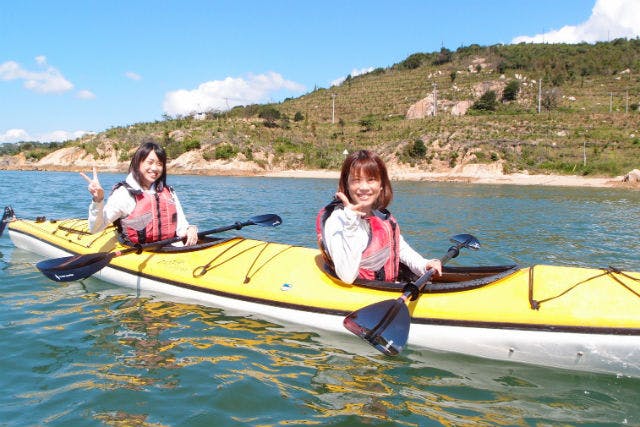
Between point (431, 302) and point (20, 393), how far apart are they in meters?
2.68

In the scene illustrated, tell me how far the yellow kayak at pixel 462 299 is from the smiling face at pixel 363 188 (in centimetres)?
67

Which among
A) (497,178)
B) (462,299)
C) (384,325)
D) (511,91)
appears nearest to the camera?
(384,325)

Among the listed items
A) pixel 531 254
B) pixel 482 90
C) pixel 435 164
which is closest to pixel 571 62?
pixel 482 90

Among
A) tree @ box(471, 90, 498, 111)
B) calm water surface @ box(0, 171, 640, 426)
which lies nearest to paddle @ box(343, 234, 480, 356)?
calm water surface @ box(0, 171, 640, 426)

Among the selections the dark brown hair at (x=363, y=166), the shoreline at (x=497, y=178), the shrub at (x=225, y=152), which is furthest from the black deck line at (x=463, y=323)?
the shrub at (x=225, y=152)

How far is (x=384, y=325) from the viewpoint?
3279 mm

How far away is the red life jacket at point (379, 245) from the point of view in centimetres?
380

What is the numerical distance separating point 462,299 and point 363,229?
2.80 feet

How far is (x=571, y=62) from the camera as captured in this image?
5150 centimetres

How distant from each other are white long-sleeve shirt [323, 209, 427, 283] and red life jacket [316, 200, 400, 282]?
0.04 metres

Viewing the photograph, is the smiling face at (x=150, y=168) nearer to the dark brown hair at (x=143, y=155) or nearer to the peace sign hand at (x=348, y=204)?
the dark brown hair at (x=143, y=155)

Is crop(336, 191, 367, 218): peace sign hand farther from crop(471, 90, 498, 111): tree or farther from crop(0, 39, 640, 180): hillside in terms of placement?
crop(471, 90, 498, 111): tree

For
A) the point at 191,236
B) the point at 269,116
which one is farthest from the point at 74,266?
the point at 269,116

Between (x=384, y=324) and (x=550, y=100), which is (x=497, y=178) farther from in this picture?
(x=384, y=324)
